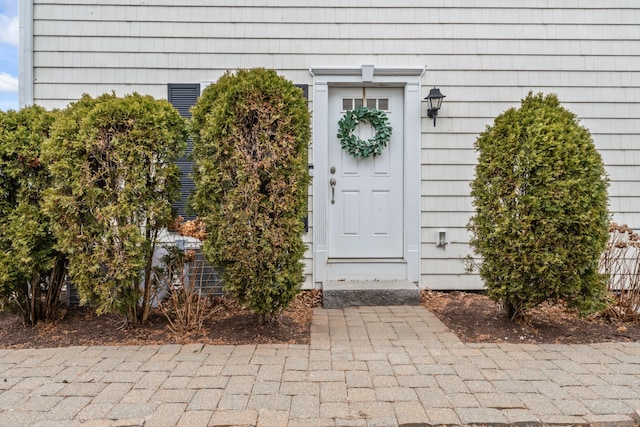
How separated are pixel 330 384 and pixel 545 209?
6.29 feet

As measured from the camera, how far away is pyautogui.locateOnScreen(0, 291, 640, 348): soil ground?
292cm

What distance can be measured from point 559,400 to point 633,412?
31cm

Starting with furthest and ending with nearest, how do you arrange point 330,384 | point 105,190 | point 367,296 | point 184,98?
point 184,98 → point 367,296 → point 105,190 → point 330,384

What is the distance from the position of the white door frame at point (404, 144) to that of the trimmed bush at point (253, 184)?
127 centimetres

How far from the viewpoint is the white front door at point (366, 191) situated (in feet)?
14.0

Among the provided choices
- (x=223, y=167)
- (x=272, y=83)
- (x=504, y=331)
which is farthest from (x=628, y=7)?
(x=223, y=167)

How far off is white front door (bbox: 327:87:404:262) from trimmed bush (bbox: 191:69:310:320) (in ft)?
4.49

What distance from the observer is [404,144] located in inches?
167

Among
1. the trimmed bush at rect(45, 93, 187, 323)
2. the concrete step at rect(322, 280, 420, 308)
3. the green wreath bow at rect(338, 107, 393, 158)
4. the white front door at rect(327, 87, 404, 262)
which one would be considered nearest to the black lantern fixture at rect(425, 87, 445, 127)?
the white front door at rect(327, 87, 404, 262)

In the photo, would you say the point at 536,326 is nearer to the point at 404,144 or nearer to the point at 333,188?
the point at 404,144

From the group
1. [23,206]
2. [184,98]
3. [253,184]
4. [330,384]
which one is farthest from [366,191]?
[23,206]

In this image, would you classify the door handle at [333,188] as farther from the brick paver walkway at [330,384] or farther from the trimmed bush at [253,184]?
the brick paver walkway at [330,384]

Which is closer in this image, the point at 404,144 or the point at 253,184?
the point at 253,184

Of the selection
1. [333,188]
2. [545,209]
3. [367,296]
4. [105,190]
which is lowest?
[367,296]
